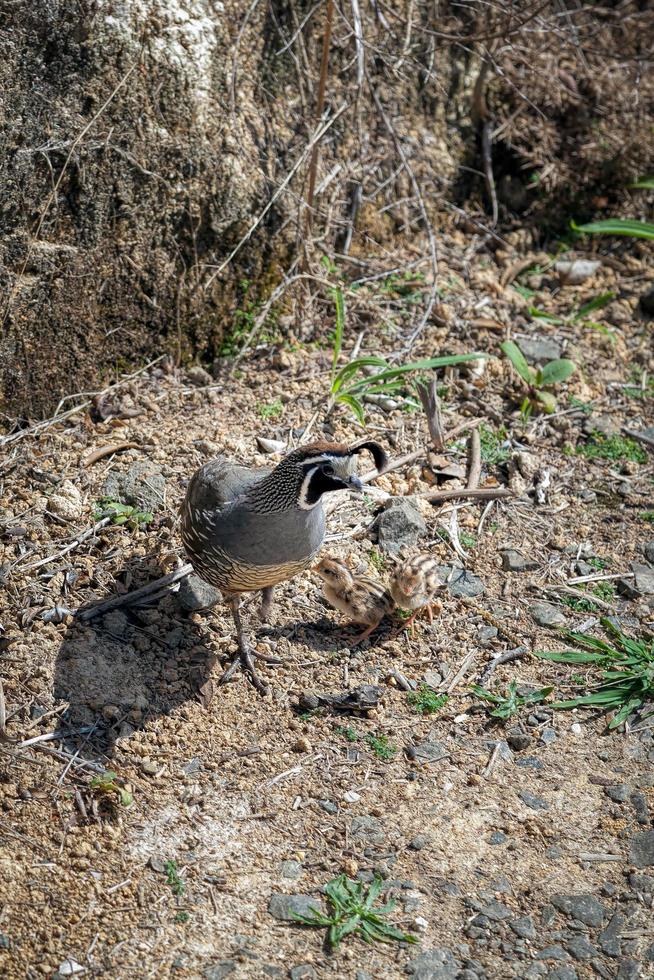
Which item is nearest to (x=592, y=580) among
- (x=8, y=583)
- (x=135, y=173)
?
(x=8, y=583)

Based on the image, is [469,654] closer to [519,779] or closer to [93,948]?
[519,779]

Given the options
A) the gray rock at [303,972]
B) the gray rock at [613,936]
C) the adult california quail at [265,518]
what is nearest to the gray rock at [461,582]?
the adult california quail at [265,518]

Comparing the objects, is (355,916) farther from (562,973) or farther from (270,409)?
(270,409)

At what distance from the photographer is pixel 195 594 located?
5.13m

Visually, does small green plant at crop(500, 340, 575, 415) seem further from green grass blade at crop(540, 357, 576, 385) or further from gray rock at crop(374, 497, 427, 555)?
gray rock at crop(374, 497, 427, 555)

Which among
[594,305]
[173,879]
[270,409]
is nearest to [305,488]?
[270,409]

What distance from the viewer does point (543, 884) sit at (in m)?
4.02

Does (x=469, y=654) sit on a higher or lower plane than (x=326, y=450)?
lower

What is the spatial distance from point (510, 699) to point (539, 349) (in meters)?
2.88

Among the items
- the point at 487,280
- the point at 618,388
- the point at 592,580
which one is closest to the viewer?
the point at 592,580

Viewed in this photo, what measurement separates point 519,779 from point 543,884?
521 millimetres

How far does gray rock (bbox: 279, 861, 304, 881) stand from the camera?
4.00m

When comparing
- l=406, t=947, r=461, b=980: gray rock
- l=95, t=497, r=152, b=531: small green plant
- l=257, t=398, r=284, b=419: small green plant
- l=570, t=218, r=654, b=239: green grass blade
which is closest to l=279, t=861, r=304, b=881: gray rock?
l=406, t=947, r=461, b=980: gray rock

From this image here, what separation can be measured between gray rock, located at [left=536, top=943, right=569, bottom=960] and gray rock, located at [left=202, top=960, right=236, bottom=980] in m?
1.12
